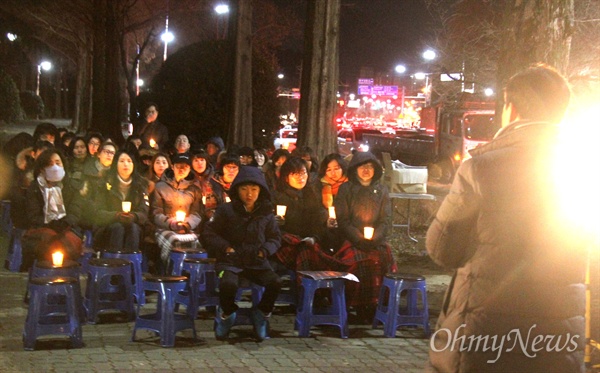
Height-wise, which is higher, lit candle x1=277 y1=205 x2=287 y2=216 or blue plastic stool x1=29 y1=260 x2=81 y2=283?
lit candle x1=277 y1=205 x2=287 y2=216

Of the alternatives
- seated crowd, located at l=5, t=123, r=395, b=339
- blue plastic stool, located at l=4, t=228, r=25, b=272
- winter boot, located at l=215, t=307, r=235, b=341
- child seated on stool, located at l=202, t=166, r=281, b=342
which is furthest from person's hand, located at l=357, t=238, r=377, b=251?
blue plastic stool, located at l=4, t=228, r=25, b=272

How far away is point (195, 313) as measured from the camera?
869 centimetres

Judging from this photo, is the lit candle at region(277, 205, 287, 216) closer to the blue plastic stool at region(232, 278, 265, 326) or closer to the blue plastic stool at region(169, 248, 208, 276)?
the blue plastic stool at region(169, 248, 208, 276)

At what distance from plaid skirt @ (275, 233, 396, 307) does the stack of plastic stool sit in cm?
54

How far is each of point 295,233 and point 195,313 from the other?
1.83 m

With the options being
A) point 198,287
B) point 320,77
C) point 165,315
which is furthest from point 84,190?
point 320,77

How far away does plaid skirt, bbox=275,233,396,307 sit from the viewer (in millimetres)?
9031

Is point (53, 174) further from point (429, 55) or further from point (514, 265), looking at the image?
point (429, 55)

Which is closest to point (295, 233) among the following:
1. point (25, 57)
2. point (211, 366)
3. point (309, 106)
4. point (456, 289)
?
point (211, 366)

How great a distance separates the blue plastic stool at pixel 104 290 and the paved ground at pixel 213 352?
6.0 inches

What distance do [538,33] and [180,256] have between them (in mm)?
4559

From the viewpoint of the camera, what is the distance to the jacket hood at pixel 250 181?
8.43m

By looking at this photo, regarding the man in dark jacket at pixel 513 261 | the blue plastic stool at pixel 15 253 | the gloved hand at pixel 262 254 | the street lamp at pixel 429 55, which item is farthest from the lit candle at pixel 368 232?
the street lamp at pixel 429 55

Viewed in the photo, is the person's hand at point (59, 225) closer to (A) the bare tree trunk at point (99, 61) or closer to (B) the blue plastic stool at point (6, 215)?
(B) the blue plastic stool at point (6, 215)
